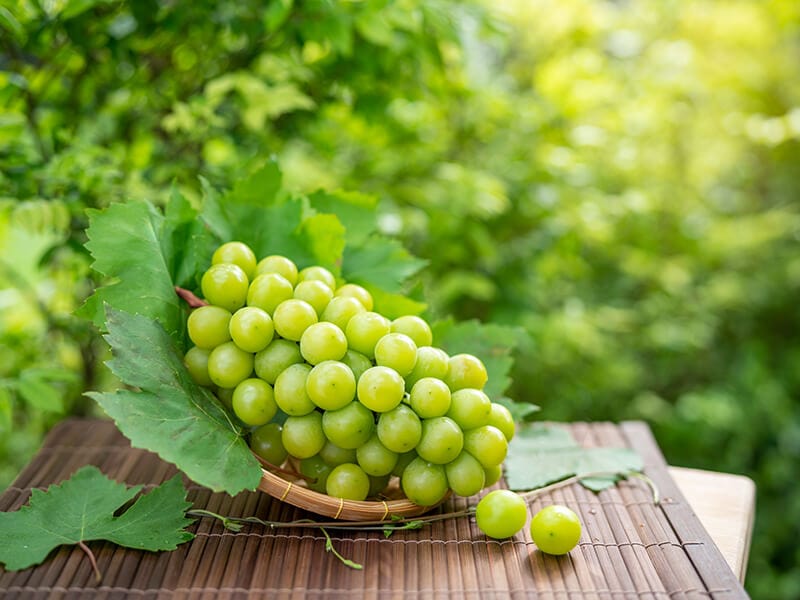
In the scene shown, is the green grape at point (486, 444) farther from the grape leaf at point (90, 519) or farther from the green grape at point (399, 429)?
the grape leaf at point (90, 519)

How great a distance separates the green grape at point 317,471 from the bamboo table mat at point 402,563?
0.05 meters

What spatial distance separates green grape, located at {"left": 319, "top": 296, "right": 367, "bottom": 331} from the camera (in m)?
0.81

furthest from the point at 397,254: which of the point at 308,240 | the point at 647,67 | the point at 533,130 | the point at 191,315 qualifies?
the point at 647,67

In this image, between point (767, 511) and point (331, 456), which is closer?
point (331, 456)

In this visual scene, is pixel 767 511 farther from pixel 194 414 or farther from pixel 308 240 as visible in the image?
pixel 194 414

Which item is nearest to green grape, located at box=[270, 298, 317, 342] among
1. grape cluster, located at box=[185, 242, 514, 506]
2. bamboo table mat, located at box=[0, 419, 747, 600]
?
grape cluster, located at box=[185, 242, 514, 506]

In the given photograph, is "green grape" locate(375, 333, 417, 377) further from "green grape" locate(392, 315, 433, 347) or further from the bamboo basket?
the bamboo basket

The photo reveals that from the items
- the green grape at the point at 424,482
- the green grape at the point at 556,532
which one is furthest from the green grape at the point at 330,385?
the green grape at the point at 556,532

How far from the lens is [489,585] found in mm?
704

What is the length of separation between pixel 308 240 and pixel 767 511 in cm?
174

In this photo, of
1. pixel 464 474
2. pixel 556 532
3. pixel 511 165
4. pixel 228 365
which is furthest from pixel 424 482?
pixel 511 165

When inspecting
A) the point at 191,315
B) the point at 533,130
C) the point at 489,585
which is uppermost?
the point at 533,130

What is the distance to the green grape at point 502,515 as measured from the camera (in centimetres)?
76

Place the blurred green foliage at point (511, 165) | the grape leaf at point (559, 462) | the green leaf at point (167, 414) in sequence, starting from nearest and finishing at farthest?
the green leaf at point (167, 414) < the grape leaf at point (559, 462) < the blurred green foliage at point (511, 165)
